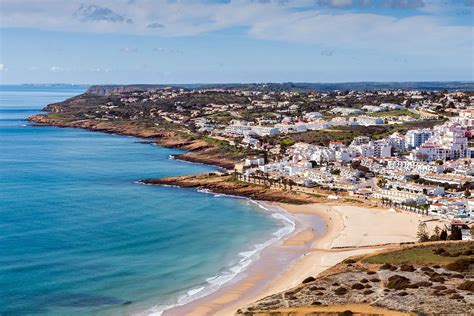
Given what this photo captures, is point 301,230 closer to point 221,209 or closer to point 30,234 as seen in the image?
point 221,209

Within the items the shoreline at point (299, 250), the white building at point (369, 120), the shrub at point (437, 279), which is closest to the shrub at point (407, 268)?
the shrub at point (437, 279)

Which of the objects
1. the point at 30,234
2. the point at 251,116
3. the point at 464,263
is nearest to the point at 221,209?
the point at 30,234

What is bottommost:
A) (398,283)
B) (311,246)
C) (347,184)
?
(311,246)

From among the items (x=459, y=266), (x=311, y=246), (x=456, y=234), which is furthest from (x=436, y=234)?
(x=459, y=266)

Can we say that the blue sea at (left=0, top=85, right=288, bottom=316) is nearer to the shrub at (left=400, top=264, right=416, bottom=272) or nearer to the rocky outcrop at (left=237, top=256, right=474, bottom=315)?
the rocky outcrop at (left=237, top=256, right=474, bottom=315)

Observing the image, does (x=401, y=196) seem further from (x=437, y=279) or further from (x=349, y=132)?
(x=349, y=132)

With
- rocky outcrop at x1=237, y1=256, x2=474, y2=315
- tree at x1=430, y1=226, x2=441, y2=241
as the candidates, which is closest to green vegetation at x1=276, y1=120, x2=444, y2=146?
tree at x1=430, y1=226, x2=441, y2=241

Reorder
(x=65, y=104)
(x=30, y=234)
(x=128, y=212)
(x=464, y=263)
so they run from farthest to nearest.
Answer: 1. (x=65, y=104)
2. (x=128, y=212)
3. (x=30, y=234)
4. (x=464, y=263)
